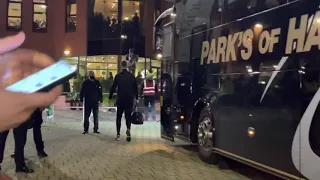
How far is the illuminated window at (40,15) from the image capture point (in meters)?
31.5

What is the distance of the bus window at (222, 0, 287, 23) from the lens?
584 centimetres

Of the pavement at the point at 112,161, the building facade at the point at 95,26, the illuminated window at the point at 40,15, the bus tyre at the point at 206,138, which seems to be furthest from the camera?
the illuminated window at the point at 40,15

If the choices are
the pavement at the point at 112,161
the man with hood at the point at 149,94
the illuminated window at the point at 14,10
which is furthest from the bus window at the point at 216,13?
the illuminated window at the point at 14,10

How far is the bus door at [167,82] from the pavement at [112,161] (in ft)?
1.61

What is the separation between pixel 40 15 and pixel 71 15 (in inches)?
103

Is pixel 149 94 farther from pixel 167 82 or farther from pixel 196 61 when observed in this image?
pixel 196 61

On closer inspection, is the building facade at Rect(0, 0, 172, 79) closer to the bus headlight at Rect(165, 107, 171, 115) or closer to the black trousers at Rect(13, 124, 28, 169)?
the bus headlight at Rect(165, 107, 171, 115)

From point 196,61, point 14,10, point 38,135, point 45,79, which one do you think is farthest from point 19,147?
point 14,10

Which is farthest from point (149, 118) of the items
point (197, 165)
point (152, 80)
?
point (197, 165)

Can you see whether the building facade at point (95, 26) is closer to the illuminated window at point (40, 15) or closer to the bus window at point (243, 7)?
the illuminated window at point (40, 15)

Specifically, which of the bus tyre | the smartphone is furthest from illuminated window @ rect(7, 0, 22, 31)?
the smartphone

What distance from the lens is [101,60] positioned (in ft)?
101

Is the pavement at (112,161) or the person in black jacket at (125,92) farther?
the person in black jacket at (125,92)

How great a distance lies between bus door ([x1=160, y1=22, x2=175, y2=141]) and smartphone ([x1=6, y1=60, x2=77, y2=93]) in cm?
753
